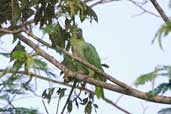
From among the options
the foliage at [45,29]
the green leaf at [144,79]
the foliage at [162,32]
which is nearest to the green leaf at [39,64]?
the foliage at [45,29]

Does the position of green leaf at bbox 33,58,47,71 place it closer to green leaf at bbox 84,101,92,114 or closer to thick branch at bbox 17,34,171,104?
thick branch at bbox 17,34,171,104

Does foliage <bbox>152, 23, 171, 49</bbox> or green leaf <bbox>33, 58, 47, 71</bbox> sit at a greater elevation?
foliage <bbox>152, 23, 171, 49</bbox>

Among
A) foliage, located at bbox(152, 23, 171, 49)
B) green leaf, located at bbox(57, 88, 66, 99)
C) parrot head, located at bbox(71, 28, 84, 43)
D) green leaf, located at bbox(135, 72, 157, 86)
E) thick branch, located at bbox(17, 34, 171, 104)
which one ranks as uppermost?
foliage, located at bbox(152, 23, 171, 49)

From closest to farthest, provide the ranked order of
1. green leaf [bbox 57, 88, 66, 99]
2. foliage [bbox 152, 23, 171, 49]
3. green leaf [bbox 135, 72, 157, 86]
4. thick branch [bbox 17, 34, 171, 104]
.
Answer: foliage [bbox 152, 23, 171, 49], green leaf [bbox 135, 72, 157, 86], thick branch [bbox 17, 34, 171, 104], green leaf [bbox 57, 88, 66, 99]

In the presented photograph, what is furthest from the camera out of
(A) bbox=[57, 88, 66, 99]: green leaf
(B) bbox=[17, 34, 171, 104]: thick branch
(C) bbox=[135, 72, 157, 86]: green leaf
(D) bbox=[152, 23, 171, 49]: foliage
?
(A) bbox=[57, 88, 66, 99]: green leaf

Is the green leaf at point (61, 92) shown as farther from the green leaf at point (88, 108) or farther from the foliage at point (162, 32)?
the foliage at point (162, 32)

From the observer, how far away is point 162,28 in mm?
577

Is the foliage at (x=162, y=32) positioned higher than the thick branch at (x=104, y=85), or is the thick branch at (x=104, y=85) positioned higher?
the foliage at (x=162, y=32)

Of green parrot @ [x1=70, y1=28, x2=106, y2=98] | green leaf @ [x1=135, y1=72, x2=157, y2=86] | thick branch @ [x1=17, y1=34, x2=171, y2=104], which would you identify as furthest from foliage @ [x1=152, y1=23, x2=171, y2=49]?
green parrot @ [x1=70, y1=28, x2=106, y2=98]

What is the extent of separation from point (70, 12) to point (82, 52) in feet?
0.63

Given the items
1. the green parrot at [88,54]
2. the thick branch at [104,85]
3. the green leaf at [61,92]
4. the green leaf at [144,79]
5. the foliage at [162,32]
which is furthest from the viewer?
the green leaf at [61,92]

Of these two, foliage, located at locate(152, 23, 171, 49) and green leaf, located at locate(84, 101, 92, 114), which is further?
green leaf, located at locate(84, 101, 92, 114)

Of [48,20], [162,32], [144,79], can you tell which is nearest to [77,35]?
[48,20]

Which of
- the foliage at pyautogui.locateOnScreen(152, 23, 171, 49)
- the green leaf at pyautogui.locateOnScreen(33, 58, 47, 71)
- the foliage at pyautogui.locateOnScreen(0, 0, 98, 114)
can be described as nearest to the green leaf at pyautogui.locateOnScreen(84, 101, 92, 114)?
the foliage at pyautogui.locateOnScreen(0, 0, 98, 114)
